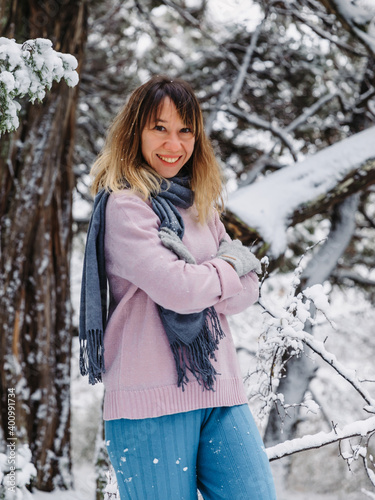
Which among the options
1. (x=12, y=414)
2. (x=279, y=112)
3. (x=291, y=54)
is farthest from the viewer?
(x=279, y=112)

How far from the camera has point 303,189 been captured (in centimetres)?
327

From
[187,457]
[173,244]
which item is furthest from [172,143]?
[187,457]

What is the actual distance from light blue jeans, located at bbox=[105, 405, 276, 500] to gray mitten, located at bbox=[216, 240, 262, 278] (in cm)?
43

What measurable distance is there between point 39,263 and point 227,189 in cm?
157

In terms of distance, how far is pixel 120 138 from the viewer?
1.69m

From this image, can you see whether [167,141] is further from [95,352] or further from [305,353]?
[305,353]

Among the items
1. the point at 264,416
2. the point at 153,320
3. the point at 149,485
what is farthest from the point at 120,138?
the point at 264,416

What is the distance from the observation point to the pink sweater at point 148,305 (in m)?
1.37

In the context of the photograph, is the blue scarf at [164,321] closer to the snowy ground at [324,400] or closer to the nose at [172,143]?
the nose at [172,143]

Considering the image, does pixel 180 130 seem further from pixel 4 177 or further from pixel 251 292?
pixel 4 177

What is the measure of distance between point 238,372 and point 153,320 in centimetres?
35

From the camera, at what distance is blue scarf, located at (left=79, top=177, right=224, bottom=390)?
1.44 metres

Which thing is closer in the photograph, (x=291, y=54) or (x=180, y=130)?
(x=180, y=130)

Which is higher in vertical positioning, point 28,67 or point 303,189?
point 303,189
